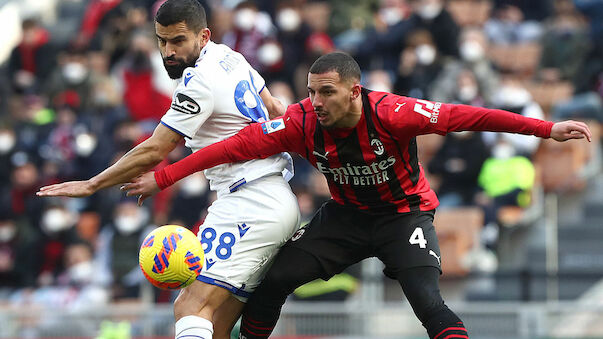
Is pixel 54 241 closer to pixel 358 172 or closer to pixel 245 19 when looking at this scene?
pixel 245 19

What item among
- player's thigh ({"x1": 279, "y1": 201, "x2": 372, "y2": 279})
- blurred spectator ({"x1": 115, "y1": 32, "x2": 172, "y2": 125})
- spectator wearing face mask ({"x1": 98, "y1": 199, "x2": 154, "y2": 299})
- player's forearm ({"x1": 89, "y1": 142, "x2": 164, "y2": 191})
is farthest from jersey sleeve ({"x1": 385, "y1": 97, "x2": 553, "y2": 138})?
blurred spectator ({"x1": 115, "y1": 32, "x2": 172, "y2": 125})

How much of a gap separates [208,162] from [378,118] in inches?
42.9

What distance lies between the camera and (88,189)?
6363 mm

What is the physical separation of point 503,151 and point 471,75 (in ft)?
3.59

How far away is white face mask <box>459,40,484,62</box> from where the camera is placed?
13289mm

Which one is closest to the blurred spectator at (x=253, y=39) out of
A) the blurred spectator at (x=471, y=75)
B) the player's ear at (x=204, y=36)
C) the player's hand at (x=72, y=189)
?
the blurred spectator at (x=471, y=75)

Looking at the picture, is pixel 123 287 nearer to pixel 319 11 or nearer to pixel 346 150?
pixel 319 11

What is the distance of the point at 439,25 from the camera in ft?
44.4

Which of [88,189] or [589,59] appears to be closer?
[88,189]

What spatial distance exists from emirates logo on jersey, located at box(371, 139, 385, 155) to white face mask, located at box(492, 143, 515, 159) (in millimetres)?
6052

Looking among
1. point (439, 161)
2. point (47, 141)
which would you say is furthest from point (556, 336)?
point (47, 141)

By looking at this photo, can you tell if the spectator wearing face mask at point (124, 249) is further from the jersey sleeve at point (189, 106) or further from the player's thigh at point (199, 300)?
the jersey sleeve at point (189, 106)

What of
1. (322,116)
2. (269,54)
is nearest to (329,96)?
(322,116)

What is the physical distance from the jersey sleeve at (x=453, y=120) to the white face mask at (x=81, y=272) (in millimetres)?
7578
